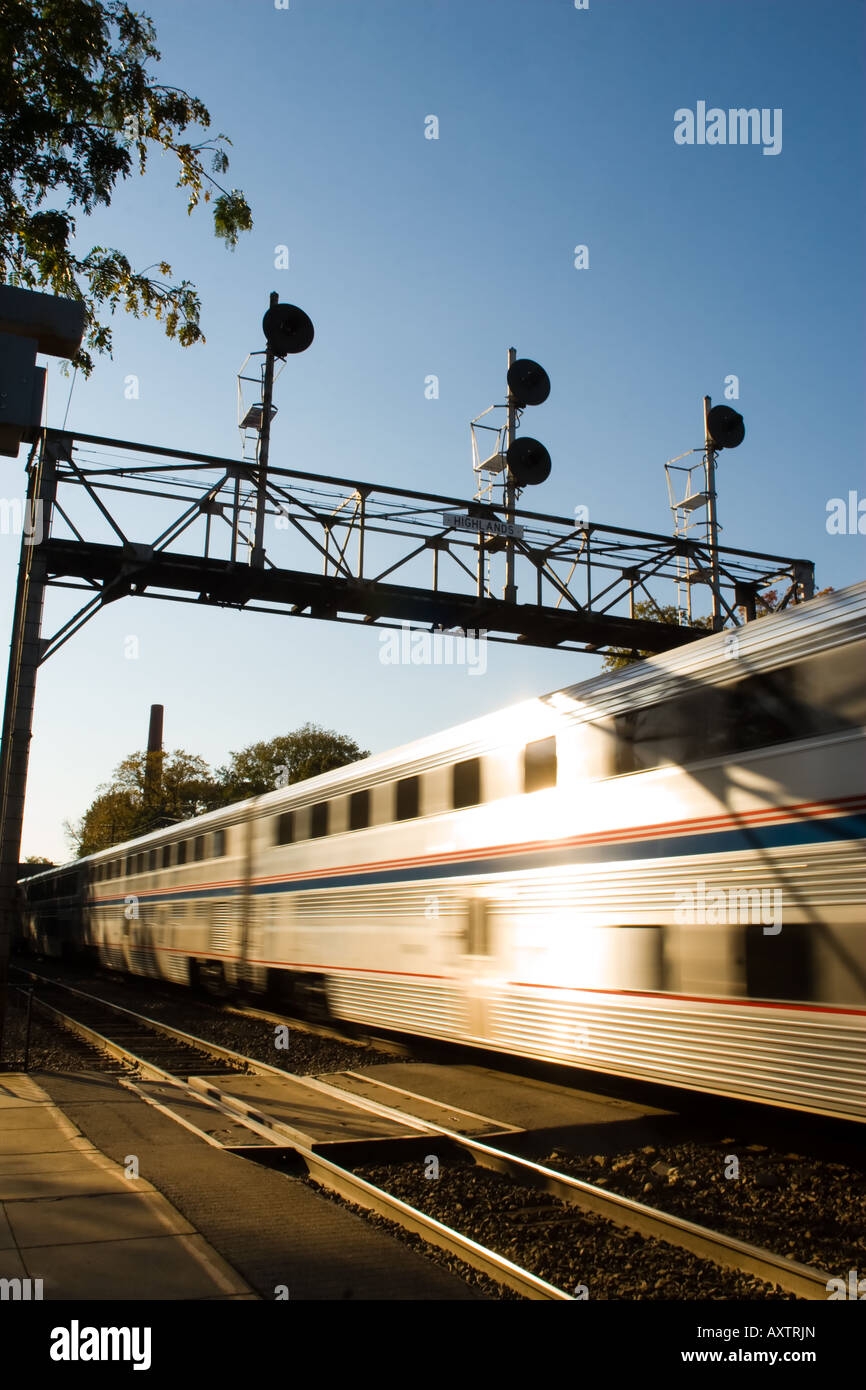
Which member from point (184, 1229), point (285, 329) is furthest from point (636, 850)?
point (285, 329)

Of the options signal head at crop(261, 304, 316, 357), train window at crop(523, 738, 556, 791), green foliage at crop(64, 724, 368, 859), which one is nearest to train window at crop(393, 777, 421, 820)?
train window at crop(523, 738, 556, 791)

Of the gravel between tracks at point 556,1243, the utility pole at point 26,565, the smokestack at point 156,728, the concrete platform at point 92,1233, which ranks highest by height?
the smokestack at point 156,728

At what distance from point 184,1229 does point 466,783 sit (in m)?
6.15

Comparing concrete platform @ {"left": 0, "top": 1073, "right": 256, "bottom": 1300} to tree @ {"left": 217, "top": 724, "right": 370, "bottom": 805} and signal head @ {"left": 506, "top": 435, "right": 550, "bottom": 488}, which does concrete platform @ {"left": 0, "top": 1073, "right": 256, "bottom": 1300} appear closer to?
signal head @ {"left": 506, "top": 435, "right": 550, "bottom": 488}

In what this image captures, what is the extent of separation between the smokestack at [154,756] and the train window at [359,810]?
61282 mm

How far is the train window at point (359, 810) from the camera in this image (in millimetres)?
13711

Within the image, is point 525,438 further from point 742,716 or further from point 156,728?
point 156,728

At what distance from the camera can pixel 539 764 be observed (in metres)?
10.1

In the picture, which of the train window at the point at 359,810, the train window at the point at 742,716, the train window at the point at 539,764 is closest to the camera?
the train window at the point at 742,716

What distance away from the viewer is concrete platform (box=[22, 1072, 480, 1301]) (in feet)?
16.3

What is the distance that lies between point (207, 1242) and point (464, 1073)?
6.18 meters

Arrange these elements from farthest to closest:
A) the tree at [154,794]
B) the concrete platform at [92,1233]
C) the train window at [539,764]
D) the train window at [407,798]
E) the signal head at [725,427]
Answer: the tree at [154,794]
the signal head at [725,427]
the train window at [407,798]
the train window at [539,764]
the concrete platform at [92,1233]

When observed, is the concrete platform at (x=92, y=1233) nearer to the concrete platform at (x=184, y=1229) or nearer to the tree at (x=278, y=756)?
the concrete platform at (x=184, y=1229)

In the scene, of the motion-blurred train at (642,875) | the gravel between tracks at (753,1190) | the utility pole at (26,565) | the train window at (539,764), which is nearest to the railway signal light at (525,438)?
the motion-blurred train at (642,875)
